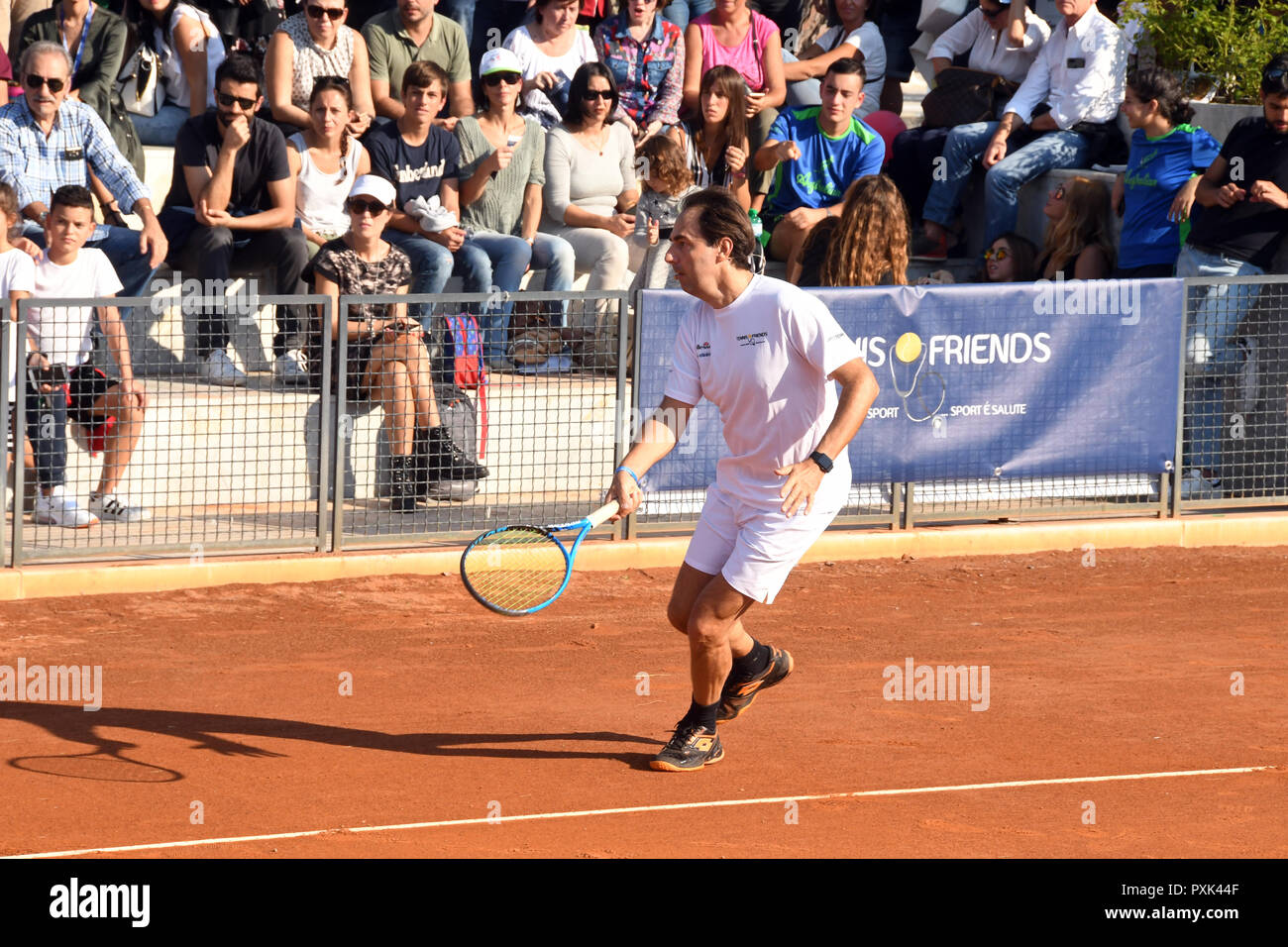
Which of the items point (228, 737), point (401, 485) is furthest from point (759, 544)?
point (401, 485)

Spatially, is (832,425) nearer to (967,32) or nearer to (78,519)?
(78,519)

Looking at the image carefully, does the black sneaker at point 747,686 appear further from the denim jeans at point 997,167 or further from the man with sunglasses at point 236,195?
the denim jeans at point 997,167

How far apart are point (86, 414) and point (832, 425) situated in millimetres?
5159

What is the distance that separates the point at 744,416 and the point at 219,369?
4.59 m

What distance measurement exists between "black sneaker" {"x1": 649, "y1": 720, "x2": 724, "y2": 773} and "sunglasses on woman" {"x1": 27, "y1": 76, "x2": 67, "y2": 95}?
22.7ft

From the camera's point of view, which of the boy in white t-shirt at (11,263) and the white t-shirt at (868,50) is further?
the white t-shirt at (868,50)

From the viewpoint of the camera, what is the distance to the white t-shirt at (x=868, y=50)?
52.6ft

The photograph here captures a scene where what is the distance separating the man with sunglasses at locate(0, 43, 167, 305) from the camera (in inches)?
454

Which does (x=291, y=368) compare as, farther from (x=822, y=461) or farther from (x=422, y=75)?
(x=822, y=461)

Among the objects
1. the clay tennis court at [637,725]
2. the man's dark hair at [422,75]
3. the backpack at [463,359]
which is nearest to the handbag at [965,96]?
the man's dark hair at [422,75]

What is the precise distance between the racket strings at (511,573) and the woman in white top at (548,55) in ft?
23.0

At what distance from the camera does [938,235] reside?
50.6 feet

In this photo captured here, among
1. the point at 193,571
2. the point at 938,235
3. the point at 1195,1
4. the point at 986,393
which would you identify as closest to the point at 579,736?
the point at 193,571

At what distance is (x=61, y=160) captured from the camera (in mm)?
11734
